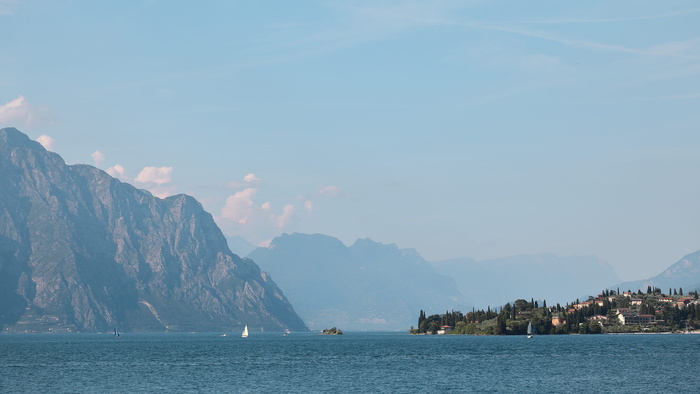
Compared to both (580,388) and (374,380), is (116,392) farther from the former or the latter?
(580,388)

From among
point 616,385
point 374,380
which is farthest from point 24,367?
point 616,385

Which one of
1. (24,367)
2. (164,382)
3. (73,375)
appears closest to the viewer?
(164,382)

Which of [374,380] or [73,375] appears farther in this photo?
[73,375]

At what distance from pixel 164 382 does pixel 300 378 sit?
75.1 ft

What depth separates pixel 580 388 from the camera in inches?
4865

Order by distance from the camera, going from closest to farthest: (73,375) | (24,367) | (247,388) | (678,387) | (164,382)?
(678,387)
(247,388)
(164,382)
(73,375)
(24,367)

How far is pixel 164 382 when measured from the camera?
141500 millimetres

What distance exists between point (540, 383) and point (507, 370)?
28.0 m

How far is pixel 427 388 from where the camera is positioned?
127438 mm

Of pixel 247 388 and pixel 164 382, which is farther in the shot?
pixel 164 382

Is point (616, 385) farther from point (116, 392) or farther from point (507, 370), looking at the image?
point (116, 392)

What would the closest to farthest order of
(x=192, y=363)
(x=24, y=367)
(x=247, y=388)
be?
(x=247, y=388) → (x=24, y=367) → (x=192, y=363)

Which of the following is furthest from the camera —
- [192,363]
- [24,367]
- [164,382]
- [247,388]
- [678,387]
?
[192,363]

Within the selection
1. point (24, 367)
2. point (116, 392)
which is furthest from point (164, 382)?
point (24, 367)
